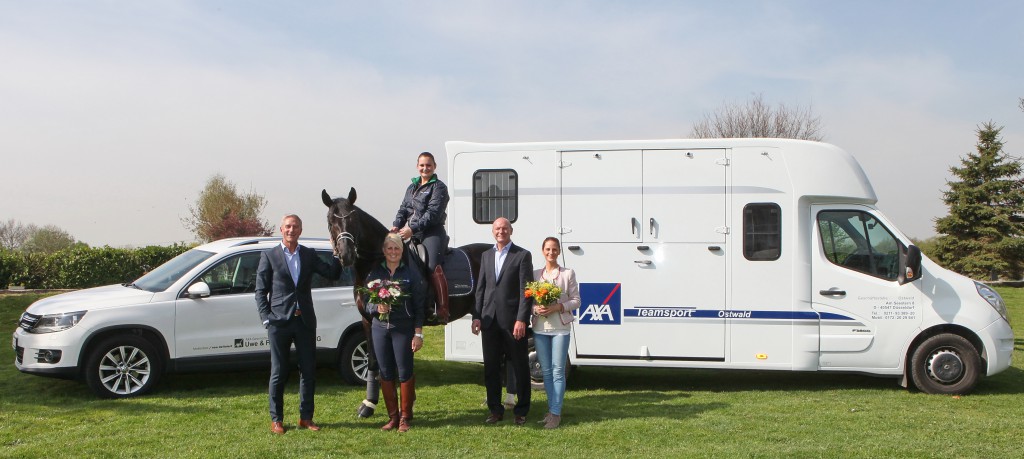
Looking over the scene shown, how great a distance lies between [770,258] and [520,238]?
264 centimetres

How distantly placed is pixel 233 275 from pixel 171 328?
2.77ft

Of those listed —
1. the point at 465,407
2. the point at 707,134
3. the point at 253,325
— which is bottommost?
the point at 465,407

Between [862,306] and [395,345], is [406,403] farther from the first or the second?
[862,306]

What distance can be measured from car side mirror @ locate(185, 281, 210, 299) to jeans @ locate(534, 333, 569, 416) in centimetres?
378

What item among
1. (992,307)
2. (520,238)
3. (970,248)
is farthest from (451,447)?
(970,248)

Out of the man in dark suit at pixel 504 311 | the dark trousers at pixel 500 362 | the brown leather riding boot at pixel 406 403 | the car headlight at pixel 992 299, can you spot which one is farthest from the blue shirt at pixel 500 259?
the car headlight at pixel 992 299

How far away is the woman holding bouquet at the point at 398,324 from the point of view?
6.32 metres

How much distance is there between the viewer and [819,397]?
819 centimetres

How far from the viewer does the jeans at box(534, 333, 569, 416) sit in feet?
21.8

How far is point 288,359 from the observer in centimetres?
643

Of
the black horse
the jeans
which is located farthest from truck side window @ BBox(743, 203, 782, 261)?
the black horse

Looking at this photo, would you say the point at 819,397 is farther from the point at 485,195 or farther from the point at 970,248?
the point at 970,248

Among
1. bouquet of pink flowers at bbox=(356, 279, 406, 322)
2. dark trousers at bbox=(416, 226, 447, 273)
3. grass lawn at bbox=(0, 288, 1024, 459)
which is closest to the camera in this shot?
grass lawn at bbox=(0, 288, 1024, 459)

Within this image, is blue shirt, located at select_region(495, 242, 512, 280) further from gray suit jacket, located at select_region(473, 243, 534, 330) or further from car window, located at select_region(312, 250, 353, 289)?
car window, located at select_region(312, 250, 353, 289)
